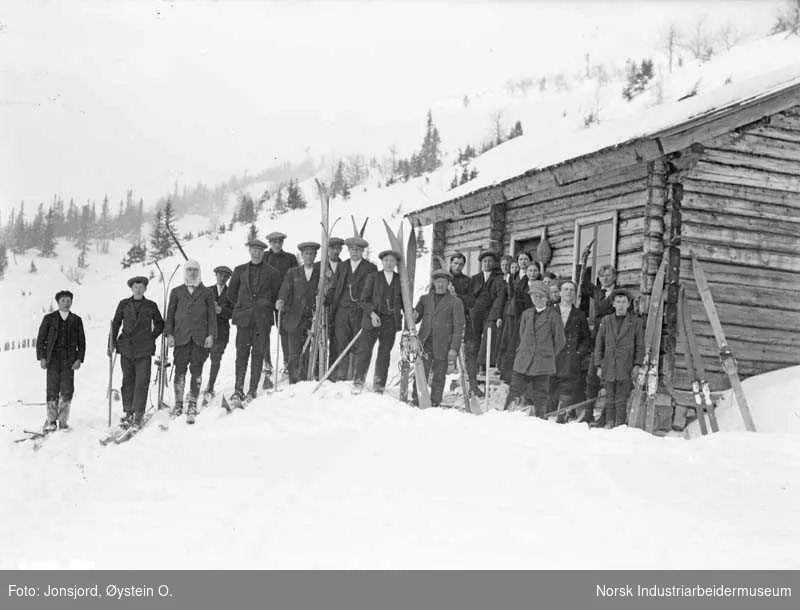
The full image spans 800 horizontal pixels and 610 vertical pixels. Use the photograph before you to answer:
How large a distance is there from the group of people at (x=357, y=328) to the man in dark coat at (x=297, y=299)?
0.04ft

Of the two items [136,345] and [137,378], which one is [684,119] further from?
[137,378]

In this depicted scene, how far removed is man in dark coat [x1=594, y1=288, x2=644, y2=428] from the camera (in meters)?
6.91

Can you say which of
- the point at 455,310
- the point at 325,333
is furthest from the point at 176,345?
the point at 455,310

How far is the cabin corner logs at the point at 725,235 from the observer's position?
7576 mm

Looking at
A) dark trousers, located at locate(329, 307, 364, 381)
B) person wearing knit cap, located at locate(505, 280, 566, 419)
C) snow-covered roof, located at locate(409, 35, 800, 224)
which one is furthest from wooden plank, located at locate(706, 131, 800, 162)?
dark trousers, located at locate(329, 307, 364, 381)

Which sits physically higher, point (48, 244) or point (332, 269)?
point (48, 244)

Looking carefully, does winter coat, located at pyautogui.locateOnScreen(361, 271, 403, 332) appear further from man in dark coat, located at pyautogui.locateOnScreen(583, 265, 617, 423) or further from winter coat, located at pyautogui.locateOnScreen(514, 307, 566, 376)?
man in dark coat, located at pyautogui.locateOnScreen(583, 265, 617, 423)

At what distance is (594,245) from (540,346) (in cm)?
268

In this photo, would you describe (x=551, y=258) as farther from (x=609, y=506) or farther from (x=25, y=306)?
(x=25, y=306)

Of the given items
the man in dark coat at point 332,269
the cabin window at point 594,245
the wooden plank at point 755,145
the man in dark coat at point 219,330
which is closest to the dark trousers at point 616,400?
the cabin window at point 594,245

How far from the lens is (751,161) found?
8.00 metres

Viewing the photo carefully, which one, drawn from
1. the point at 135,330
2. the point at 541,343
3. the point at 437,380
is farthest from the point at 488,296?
the point at 135,330

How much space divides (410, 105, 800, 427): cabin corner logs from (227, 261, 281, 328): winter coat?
13.7 feet

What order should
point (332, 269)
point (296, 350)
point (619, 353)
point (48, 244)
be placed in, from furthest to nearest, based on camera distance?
1. point (48, 244)
2. point (332, 269)
3. point (296, 350)
4. point (619, 353)
